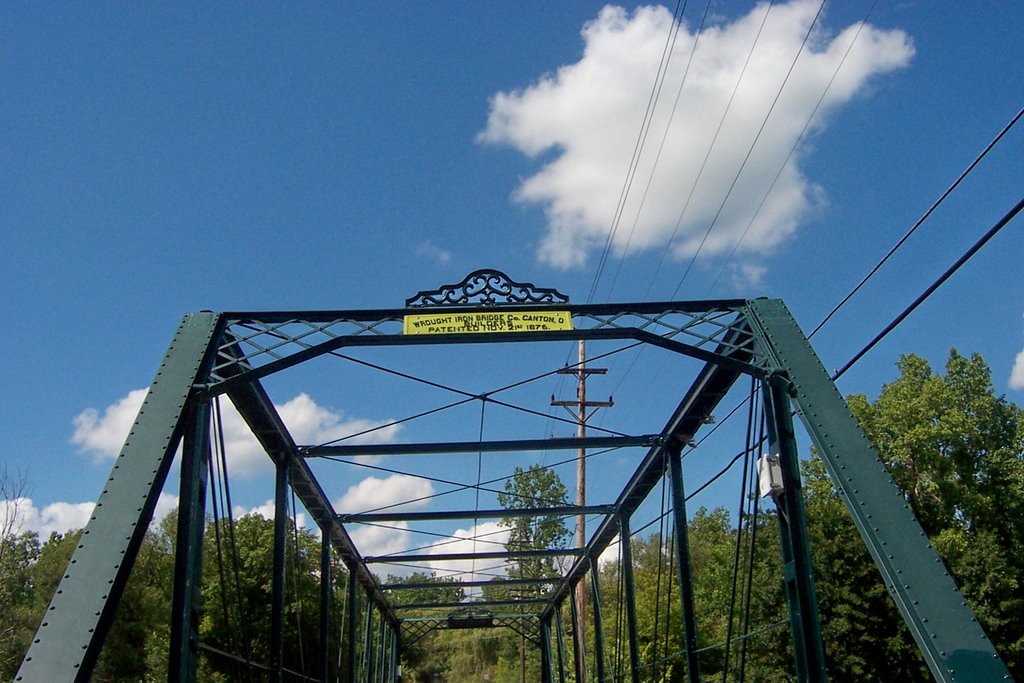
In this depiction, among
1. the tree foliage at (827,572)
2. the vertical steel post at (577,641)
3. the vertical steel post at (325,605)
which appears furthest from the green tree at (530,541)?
the vertical steel post at (325,605)

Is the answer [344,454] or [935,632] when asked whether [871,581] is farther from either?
[935,632]

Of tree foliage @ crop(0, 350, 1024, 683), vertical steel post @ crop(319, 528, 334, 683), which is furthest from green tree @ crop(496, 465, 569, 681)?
vertical steel post @ crop(319, 528, 334, 683)

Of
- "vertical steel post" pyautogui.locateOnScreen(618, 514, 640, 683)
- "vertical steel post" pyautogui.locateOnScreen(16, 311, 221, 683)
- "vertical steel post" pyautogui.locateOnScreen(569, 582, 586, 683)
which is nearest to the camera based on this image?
"vertical steel post" pyautogui.locateOnScreen(16, 311, 221, 683)

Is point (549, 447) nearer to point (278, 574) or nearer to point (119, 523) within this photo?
point (278, 574)

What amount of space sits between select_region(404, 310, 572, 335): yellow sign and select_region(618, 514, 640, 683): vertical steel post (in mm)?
6303

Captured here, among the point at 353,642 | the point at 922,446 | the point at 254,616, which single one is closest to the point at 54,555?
the point at 254,616

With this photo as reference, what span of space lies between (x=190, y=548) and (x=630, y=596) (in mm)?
8259

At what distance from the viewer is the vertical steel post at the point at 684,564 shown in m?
11.0

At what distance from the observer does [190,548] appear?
24.5ft

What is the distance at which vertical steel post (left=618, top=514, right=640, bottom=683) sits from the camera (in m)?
13.6

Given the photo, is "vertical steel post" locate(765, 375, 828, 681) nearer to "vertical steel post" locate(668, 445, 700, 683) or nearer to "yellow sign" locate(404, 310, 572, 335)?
"yellow sign" locate(404, 310, 572, 335)

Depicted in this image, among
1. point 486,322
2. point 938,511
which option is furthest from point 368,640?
point 938,511

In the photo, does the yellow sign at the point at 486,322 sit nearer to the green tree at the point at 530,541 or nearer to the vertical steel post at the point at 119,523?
the vertical steel post at the point at 119,523

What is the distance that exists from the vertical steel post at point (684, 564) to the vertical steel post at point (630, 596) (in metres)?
2.14
